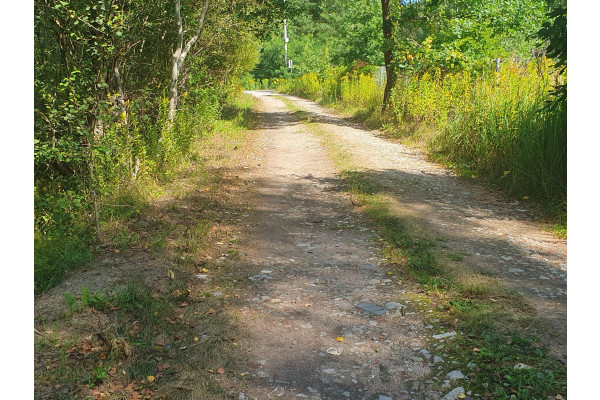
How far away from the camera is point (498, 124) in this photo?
866 cm

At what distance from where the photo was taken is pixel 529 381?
3.06 m

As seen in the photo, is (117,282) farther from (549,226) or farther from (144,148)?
(549,226)

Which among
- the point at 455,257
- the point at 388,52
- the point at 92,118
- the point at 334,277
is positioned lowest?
the point at 334,277

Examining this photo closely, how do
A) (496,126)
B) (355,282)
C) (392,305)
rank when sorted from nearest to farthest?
1. (392,305)
2. (355,282)
3. (496,126)

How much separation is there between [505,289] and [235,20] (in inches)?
375

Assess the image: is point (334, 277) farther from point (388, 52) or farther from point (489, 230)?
point (388, 52)

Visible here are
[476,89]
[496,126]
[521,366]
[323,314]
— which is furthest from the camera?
[476,89]

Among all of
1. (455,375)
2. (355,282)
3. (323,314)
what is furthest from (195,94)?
(455,375)

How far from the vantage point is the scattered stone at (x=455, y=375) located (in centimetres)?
321

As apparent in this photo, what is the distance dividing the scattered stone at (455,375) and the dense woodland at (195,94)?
3614 millimetres

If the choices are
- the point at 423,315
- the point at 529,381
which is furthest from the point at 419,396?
the point at 423,315

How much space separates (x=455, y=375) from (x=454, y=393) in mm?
185

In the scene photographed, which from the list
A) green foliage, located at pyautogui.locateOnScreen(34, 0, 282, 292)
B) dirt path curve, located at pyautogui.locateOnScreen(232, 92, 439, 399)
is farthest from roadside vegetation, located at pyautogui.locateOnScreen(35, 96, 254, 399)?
green foliage, located at pyautogui.locateOnScreen(34, 0, 282, 292)

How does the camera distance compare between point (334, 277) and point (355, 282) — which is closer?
point (355, 282)
